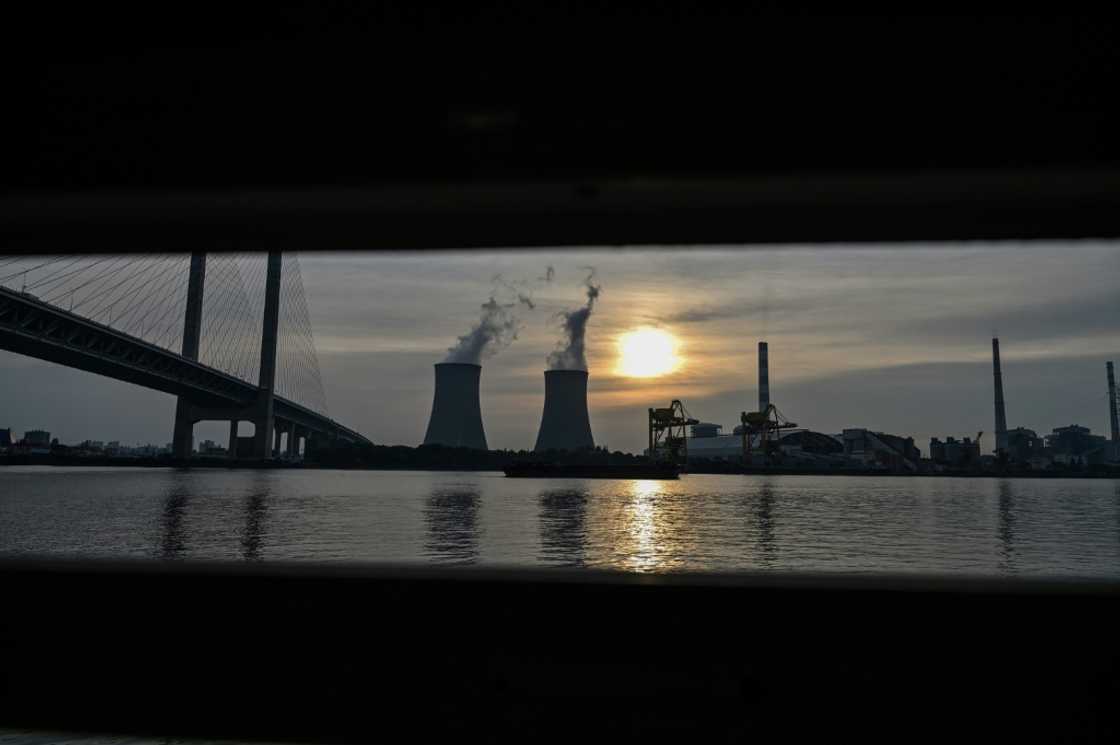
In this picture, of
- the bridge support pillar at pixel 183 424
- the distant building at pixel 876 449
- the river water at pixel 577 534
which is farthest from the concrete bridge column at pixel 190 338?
the distant building at pixel 876 449

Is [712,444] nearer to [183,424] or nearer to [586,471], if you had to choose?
[586,471]

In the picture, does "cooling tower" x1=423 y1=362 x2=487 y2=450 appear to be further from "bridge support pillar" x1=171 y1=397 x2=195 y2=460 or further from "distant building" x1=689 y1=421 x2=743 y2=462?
"distant building" x1=689 y1=421 x2=743 y2=462

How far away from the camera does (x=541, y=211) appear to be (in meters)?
2.22

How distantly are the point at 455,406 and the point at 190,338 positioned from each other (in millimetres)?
22545

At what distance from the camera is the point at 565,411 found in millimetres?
68500

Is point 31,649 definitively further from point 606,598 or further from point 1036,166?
point 1036,166

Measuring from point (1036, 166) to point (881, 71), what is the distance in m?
0.45

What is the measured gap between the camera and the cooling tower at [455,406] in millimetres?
68188

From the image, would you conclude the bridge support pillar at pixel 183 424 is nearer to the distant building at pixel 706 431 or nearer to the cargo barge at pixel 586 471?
the cargo barge at pixel 586 471

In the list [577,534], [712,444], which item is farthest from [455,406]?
[712,444]

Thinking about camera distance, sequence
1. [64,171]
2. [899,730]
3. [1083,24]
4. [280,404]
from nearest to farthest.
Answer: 1. [1083,24]
2. [899,730]
3. [64,171]
4. [280,404]

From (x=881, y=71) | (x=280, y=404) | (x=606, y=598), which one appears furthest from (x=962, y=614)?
(x=280, y=404)

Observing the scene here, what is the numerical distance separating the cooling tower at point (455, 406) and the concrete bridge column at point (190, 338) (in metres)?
19.5

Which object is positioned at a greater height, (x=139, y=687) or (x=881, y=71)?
(x=881, y=71)
